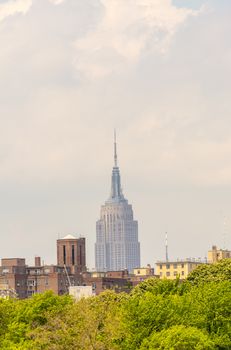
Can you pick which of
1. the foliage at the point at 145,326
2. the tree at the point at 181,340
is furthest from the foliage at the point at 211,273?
the tree at the point at 181,340

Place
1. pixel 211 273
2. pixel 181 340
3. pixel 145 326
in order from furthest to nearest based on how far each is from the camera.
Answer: pixel 211 273, pixel 145 326, pixel 181 340

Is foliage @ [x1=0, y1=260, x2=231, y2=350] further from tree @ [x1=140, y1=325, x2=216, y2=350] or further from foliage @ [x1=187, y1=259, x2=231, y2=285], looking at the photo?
foliage @ [x1=187, y1=259, x2=231, y2=285]

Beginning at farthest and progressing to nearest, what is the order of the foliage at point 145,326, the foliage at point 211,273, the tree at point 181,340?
the foliage at point 211,273
the foliage at point 145,326
the tree at point 181,340

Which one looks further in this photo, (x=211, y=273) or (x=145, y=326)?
(x=211, y=273)

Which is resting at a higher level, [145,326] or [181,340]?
[145,326]

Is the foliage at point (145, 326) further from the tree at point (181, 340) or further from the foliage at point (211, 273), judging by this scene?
the foliage at point (211, 273)

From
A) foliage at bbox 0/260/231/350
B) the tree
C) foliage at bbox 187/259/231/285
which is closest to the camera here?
the tree

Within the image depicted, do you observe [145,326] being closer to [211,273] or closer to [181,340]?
[181,340]

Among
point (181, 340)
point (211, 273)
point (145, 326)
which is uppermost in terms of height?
point (211, 273)

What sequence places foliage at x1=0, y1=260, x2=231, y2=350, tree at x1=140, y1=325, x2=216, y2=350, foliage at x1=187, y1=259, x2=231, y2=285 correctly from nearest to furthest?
tree at x1=140, y1=325, x2=216, y2=350
foliage at x1=0, y1=260, x2=231, y2=350
foliage at x1=187, y1=259, x2=231, y2=285

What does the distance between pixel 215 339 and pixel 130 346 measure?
6.84 m

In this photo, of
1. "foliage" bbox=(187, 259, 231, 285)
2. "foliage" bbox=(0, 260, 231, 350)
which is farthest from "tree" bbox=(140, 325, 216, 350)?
"foliage" bbox=(187, 259, 231, 285)

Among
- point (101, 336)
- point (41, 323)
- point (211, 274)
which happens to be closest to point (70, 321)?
point (101, 336)

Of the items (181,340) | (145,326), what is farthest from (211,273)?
(181,340)
